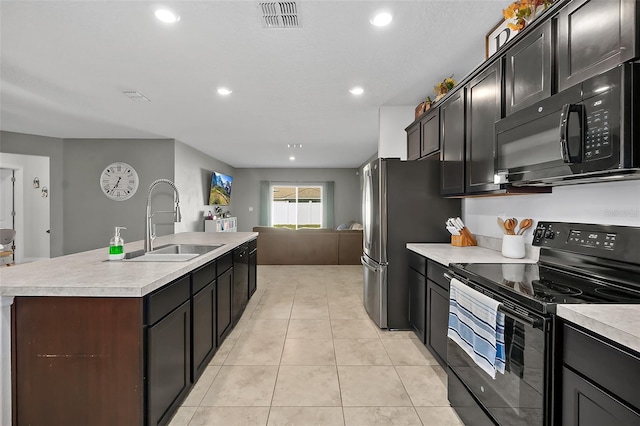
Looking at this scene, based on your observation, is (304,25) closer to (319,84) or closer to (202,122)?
(319,84)

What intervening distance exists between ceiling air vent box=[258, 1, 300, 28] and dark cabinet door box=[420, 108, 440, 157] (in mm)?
1578

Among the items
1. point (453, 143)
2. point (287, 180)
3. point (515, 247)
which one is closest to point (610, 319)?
point (515, 247)

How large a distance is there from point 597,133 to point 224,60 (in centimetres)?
263

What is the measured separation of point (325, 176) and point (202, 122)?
5.54 metres

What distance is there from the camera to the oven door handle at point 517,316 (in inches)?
44.6

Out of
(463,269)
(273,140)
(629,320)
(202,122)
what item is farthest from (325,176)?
(629,320)

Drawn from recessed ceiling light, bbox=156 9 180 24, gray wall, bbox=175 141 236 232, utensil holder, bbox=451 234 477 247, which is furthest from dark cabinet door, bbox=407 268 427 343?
gray wall, bbox=175 141 236 232

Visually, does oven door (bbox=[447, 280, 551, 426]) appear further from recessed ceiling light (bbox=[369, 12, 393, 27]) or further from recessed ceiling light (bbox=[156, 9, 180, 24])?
recessed ceiling light (bbox=[156, 9, 180, 24])

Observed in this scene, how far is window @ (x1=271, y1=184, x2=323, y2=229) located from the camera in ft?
32.8

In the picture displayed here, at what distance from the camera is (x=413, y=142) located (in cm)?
359

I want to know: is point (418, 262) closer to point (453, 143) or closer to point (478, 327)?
point (453, 143)

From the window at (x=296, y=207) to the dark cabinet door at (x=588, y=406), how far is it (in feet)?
29.4

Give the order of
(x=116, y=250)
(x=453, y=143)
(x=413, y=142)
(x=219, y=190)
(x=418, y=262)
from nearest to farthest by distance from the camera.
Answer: (x=116, y=250), (x=453, y=143), (x=418, y=262), (x=413, y=142), (x=219, y=190)

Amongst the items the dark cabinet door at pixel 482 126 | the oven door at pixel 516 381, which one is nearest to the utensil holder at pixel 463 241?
the dark cabinet door at pixel 482 126
